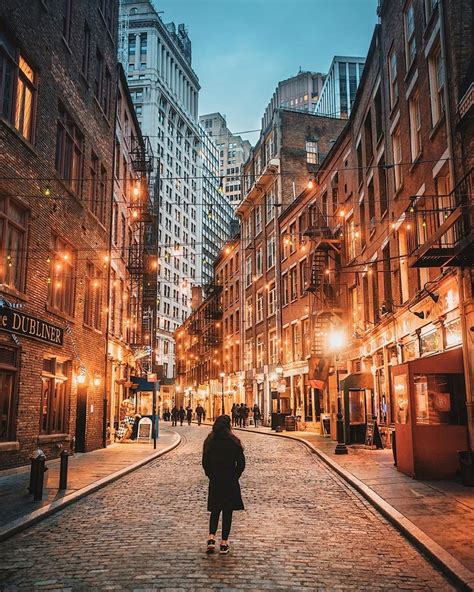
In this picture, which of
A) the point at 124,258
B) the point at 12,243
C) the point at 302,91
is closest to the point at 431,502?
the point at 12,243

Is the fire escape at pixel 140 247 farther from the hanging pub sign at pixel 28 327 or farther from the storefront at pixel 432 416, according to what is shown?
the storefront at pixel 432 416

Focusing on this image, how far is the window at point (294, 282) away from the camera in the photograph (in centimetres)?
3962

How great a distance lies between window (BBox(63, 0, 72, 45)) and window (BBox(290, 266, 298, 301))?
22.6 m

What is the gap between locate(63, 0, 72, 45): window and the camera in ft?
65.6

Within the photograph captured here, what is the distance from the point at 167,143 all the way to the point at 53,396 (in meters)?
96.2

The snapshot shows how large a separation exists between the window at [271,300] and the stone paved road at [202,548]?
105 ft

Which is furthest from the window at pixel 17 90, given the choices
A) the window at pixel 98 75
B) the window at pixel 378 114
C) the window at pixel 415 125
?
the window at pixel 378 114

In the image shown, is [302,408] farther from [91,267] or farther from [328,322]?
[91,267]

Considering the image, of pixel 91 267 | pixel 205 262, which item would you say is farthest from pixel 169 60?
pixel 91 267

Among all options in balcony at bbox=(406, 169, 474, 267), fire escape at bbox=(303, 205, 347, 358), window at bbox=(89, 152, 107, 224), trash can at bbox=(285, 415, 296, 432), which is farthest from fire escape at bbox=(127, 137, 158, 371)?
balcony at bbox=(406, 169, 474, 267)

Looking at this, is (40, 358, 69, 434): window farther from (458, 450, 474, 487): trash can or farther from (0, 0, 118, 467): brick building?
(458, 450, 474, 487): trash can

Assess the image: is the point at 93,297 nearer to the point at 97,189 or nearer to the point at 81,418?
the point at 97,189

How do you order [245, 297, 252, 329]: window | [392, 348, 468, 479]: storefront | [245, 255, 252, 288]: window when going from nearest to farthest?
[392, 348, 468, 479]: storefront → [245, 297, 252, 329]: window → [245, 255, 252, 288]: window

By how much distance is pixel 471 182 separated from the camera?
14336 millimetres
